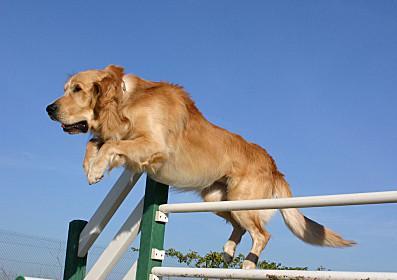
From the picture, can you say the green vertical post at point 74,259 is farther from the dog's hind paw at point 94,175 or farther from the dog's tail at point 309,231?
the dog's tail at point 309,231

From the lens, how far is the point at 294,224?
456cm

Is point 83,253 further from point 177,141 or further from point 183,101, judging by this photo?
point 183,101

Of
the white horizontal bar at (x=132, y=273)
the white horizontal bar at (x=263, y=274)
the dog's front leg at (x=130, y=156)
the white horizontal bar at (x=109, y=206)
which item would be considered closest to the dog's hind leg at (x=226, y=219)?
the dog's front leg at (x=130, y=156)

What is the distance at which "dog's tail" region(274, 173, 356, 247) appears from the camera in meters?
4.11

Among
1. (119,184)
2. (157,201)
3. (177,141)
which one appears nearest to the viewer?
(157,201)

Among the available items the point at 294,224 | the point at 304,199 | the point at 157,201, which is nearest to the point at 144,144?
the point at 157,201

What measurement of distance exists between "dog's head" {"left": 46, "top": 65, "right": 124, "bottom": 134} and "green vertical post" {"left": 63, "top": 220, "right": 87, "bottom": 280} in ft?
2.49

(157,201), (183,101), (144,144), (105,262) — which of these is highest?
(183,101)

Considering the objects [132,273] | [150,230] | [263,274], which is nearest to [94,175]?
[150,230]

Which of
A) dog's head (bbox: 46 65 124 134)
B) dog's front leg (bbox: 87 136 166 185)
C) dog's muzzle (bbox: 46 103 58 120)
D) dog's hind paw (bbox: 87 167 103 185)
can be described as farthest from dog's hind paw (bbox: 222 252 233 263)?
dog's muzzle (bbox: 46 103 58 120)

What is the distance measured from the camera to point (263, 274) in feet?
8.40

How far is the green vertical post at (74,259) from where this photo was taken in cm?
405

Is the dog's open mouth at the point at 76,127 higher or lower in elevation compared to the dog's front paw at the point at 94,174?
higher

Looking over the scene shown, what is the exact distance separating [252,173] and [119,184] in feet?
3.95
